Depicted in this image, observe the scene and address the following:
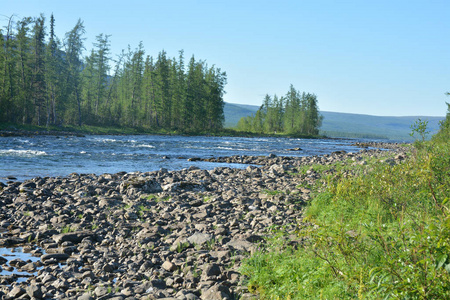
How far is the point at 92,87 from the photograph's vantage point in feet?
235

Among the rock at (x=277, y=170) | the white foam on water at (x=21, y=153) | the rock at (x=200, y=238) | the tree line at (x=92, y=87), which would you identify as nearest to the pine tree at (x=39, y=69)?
the tree line at (x=92, y=87)

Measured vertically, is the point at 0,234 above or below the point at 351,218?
below

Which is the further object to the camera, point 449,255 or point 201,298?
point 201,298

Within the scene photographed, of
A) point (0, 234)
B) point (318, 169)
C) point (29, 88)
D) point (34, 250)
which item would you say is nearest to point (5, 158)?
point (0, 234)

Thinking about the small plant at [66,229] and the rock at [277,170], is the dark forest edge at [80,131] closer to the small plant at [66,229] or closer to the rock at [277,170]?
the rock at [277,170]

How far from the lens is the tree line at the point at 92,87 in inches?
2044

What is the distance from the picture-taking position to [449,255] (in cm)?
306

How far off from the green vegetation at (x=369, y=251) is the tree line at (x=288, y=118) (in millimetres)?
94626

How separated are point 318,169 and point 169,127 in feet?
200

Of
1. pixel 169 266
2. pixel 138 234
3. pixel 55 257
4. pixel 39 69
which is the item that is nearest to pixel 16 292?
pixel 55 257

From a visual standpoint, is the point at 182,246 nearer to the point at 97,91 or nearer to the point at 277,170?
the point at 277,170

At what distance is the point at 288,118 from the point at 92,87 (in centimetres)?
6585

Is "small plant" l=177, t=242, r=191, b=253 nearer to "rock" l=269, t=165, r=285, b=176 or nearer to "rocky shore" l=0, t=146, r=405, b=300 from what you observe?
"rocky shore" l=0, t=146, r=405, b=300

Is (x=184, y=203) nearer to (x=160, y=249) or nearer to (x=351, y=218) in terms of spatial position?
(x=160, y=249)
